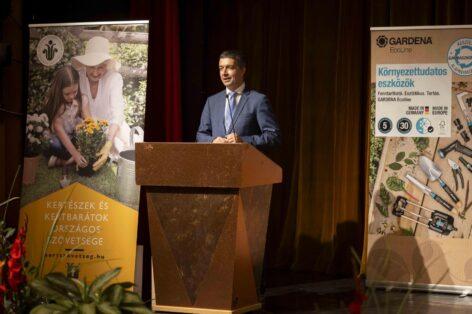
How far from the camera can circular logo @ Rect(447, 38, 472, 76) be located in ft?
14.7

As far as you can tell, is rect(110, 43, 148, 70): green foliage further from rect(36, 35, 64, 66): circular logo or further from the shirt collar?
the shirt collar

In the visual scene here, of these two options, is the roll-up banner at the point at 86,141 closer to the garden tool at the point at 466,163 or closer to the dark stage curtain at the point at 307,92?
the dark stage curtain at the point at 307,92

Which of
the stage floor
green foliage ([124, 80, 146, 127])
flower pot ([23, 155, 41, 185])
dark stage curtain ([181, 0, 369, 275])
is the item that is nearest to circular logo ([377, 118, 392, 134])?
dark stage curtain ([181, 0, 369, 275])

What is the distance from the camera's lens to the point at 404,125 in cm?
458

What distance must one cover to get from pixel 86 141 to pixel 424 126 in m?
2.22

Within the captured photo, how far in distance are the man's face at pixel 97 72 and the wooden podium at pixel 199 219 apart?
1.11 meters

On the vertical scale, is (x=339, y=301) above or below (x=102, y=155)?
below

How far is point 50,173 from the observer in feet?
13.3

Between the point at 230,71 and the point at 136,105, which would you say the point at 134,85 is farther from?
the point at 230,71

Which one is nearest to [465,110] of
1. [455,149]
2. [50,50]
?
[455,149]

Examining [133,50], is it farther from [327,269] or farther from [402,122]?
[327,269]

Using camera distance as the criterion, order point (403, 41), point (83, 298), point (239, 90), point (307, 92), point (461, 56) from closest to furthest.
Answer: point (83, 298) → point (239, 90) → point (461, 56) → point (403, 41) → point (307, 92)

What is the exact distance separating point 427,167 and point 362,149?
919 mm

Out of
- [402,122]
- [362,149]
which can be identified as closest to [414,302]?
[402,122]
